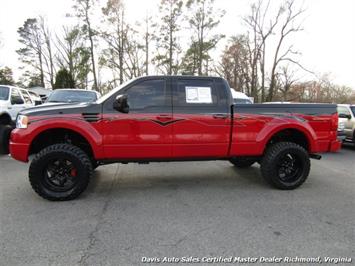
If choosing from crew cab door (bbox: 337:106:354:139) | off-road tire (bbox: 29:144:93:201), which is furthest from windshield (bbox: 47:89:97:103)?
crew cab door (bbox: 337:106:354:139)

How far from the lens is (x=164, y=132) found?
14.1 ft

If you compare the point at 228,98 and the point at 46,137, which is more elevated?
the point at 228,98

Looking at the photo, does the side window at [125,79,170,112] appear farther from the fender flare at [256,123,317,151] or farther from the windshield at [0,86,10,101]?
the windshield at [0,86,10,101]

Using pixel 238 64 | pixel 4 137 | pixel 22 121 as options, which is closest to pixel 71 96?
pixel 4 137

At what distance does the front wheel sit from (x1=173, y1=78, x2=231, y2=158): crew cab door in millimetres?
809

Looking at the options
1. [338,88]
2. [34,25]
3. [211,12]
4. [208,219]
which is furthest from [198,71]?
[208,219]

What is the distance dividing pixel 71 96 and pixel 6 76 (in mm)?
40818

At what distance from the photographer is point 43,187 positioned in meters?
4.05

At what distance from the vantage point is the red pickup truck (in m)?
4.05

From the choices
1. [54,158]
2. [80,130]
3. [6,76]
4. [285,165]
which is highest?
[6,76]

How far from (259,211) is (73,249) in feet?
8.05

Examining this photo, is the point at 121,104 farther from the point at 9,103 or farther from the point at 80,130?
the point at 9,103

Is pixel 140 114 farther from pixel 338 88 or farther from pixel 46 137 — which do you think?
pixel 338 88

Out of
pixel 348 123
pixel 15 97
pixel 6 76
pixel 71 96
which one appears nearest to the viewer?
pixel 15 97
